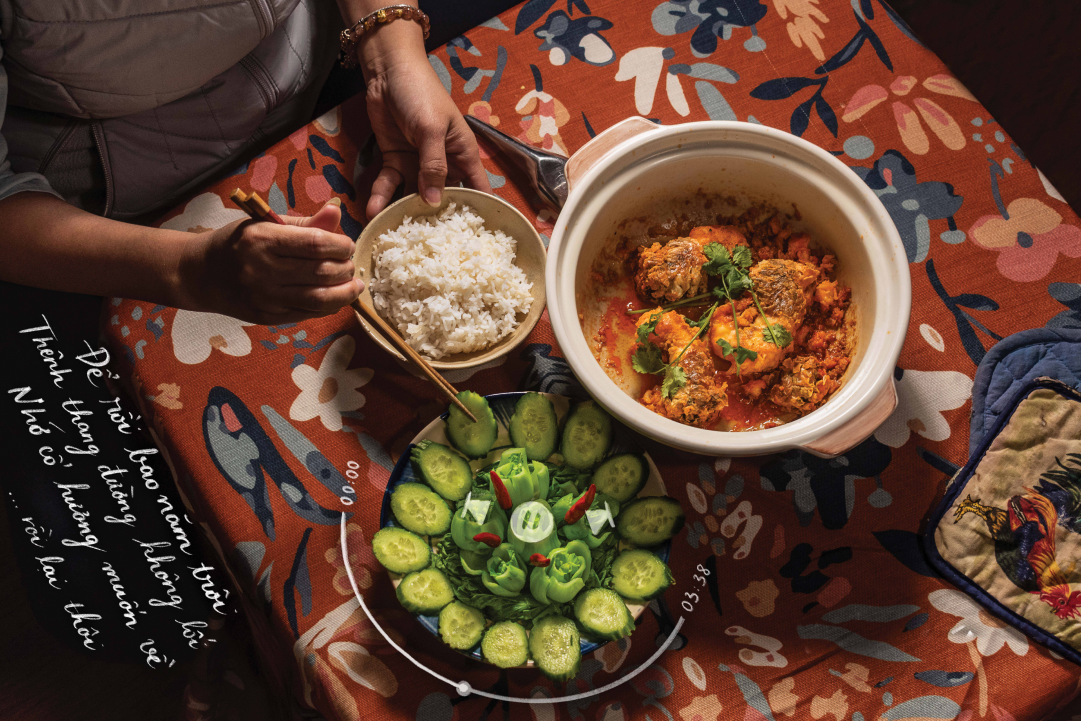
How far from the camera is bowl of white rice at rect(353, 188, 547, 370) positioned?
107 cm

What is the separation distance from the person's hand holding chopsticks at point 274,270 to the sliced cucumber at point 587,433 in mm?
409

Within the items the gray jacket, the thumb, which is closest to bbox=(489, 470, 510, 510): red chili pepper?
the thumb

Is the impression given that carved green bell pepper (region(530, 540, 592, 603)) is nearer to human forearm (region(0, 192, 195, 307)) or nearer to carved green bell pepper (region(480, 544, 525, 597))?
carved green bell pepper (region(480, 544, 525, 597))

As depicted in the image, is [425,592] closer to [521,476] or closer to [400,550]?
[400,550]

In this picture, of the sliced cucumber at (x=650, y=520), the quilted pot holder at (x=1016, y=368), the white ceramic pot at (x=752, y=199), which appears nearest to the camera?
the white ceramic pot at (x=752, y=199)

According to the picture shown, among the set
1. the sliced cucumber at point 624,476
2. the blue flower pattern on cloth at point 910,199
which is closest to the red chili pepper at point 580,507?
the sliced cucumber at point 624,476

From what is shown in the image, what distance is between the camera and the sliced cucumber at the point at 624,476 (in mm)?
1035

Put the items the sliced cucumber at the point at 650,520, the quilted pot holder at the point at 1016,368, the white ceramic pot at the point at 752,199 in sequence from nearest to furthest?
1. the white ceramic pot at the point at 752,199
2. the sliced cucumber at the point at 650,520
3. the quilted pot holder at the point at 1016,368

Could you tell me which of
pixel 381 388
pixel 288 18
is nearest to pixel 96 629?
pixel 381 388

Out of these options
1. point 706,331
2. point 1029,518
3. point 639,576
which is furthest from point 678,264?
point 1029,518

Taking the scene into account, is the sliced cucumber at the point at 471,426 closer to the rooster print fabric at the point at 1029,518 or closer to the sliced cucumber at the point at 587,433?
the sliced cucumber at the point at 587,433

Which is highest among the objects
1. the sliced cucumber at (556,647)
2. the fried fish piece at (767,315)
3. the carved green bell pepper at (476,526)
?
the fried fish piece at (767,315)

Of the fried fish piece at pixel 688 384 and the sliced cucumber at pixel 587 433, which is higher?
→ the fried fish piece at pixel 688 384

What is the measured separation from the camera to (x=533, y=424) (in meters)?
1.05
